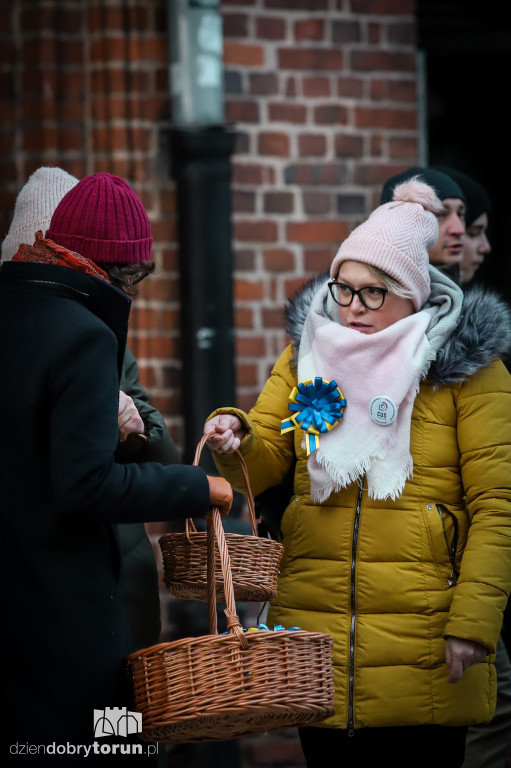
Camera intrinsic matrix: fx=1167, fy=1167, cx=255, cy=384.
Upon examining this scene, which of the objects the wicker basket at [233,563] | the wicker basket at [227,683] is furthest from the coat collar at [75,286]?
the wicker basket at [227,683]

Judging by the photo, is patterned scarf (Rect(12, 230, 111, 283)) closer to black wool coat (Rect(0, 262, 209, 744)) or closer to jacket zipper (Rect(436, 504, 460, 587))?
black wool coat (Rect(0, 262, 209, 744))

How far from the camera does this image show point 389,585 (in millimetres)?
2781

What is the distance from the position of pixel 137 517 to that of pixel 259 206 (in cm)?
231

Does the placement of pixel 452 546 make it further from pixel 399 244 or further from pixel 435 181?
pixel 435 181

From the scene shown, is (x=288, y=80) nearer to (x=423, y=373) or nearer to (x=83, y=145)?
(x=83, y=145)

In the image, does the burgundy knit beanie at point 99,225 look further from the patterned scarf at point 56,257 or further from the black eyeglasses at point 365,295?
the black eyeglasses at point 365,295

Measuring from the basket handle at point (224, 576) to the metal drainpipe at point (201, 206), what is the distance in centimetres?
172

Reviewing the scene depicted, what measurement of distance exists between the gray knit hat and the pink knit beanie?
74 cm

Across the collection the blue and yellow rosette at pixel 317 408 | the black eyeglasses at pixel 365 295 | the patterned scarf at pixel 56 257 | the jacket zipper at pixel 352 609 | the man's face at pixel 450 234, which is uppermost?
the patterned scarf at pixel 56 257

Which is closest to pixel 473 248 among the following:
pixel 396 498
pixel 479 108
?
pixel 396 498

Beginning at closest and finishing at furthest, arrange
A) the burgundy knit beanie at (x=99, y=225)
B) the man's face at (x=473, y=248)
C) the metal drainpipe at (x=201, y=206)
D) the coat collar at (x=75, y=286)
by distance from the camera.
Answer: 1. the coat collar at (x=75, y=286)
2. the burgundy knit beanie at (x=99, y=225)
3. the man's face at (x=473, y=248)
4. the metal drainpipe at (x=201, y=206)

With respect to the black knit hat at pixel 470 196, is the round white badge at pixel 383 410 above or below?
below

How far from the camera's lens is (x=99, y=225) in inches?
96.3

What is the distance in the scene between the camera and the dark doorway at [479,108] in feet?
16.3
